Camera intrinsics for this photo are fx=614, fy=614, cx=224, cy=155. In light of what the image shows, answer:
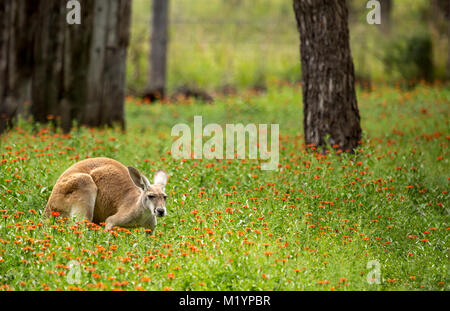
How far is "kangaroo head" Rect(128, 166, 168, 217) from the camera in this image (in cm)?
644

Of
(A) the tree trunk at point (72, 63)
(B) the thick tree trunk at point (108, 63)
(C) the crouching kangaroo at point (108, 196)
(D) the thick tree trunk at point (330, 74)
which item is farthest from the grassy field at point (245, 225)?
(B) the thick tree trunk at point (108, 63)

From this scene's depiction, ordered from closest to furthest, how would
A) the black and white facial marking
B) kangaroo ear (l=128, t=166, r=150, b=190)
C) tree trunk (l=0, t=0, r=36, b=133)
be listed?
the black and white facial marking → kangaroo ear (l=128, t=166, r=150, b=190) → tree trunk (l=0, t=0, r=36, b=133)

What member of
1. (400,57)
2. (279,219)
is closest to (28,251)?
(279,219)

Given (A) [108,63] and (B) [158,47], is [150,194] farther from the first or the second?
(B) [158,47]

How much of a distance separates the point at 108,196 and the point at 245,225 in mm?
1625

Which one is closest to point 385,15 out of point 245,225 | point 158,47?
point 158,47

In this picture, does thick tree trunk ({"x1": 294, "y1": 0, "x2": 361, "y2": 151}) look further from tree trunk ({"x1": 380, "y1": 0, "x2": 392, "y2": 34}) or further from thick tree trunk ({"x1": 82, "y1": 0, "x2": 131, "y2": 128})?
tree trunk ({"x1": 380, "y1": 0, "x2": 392, "y2": 34})

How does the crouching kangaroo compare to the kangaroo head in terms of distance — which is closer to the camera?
the kangaroo head

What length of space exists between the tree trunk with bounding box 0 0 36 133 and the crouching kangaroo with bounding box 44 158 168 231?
A: 6165 millimetres

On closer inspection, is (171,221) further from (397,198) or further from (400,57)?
(400,57)

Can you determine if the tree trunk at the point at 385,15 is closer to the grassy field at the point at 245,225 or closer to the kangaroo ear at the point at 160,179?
the grassy field at the point at 245,225

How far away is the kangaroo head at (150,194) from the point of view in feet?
21.1

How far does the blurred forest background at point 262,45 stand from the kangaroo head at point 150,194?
15.2 meters

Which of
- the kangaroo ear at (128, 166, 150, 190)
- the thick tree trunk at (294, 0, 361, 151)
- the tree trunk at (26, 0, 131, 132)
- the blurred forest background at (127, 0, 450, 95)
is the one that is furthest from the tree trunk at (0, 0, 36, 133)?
the blurred forest background at (127, 0, 450, 95)
